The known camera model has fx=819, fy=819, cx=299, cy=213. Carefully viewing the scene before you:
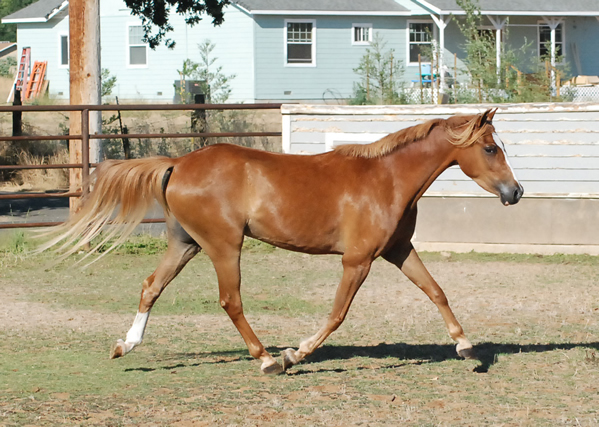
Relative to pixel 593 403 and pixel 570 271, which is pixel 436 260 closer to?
pixel 570 271

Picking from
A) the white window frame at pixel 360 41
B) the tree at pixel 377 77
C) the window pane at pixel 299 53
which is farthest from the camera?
the white window frame at pixel 360 41

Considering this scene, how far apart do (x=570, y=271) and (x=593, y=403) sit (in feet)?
16.6

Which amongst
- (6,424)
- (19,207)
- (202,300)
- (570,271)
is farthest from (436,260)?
(19,207)

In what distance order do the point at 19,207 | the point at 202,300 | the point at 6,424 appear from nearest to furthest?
the point at 6,424
the point at 202,300
the point at 19,207

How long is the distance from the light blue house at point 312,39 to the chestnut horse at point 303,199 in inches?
889

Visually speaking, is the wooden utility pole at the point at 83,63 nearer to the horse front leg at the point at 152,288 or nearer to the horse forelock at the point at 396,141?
the horse front leg at the point at 152,288

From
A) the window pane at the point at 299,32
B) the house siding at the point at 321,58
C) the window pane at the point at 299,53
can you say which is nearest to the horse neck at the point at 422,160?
the house siding at the point at 321,58

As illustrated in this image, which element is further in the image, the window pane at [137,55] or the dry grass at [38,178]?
the window pane at [137,55]

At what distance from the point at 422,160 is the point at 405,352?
4.95ft

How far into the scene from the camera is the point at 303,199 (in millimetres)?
5629

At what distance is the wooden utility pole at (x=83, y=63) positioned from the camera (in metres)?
11.3

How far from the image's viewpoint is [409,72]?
95.0 ft

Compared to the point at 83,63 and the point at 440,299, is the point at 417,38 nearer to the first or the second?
the point at 83,63

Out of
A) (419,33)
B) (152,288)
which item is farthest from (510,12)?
(152,288)
